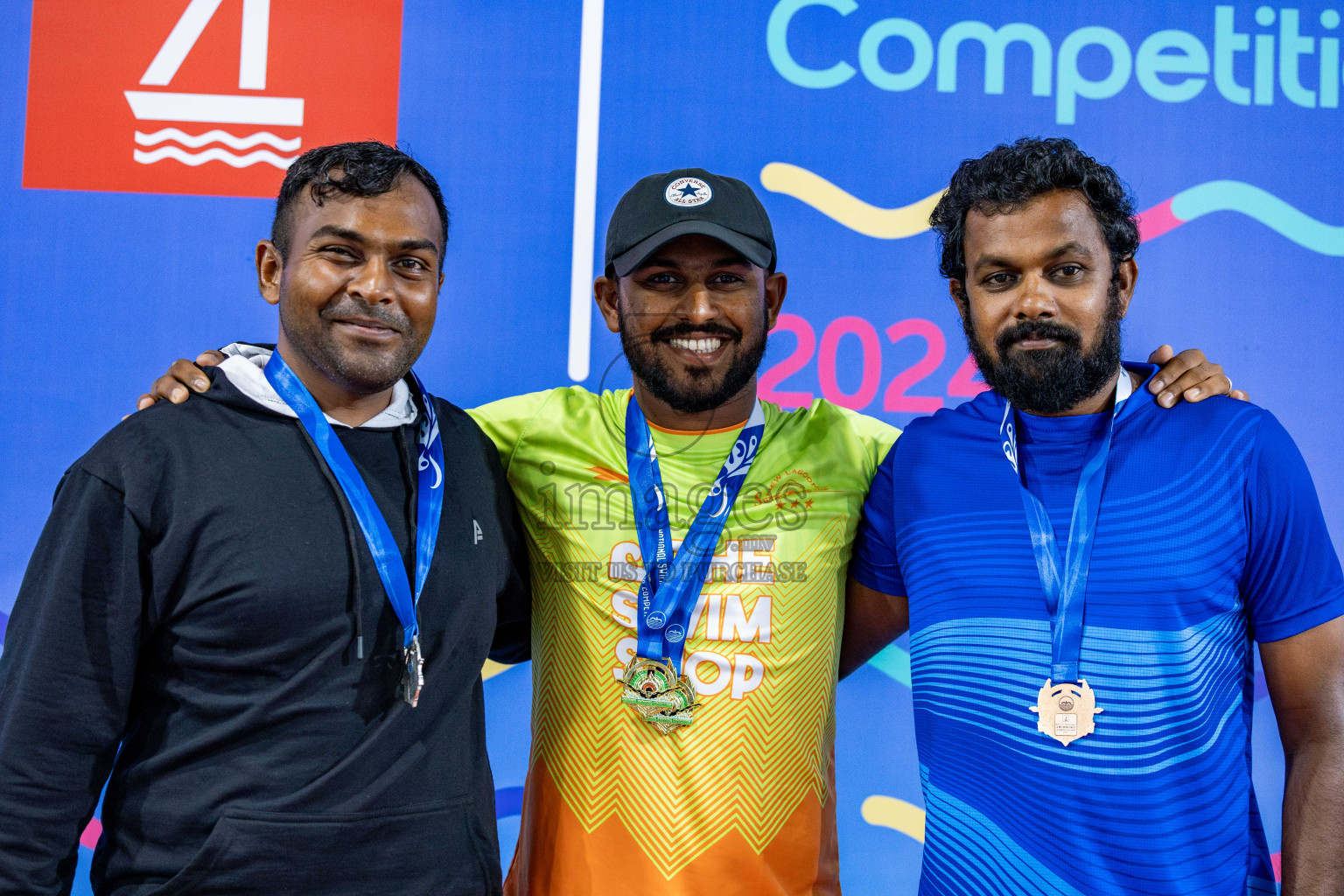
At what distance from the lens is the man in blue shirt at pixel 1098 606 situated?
147 centimetres

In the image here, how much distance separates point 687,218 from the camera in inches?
75.5

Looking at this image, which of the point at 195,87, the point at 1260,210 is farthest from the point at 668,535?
the point at 1260,210

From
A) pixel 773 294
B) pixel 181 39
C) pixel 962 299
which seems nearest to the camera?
pixel 962 299

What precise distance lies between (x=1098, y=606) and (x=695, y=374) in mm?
842

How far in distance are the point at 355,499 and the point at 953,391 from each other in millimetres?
2049

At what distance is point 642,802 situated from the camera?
5.61ft

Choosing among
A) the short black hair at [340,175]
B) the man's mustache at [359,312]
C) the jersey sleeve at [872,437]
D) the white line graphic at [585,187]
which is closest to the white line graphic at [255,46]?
the white line graphic at [585,187]

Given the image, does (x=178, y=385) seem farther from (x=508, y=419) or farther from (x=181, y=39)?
(x=181, y=39)

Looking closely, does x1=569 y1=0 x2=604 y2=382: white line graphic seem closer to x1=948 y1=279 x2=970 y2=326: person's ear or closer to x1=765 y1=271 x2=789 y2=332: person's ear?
x1=765 y1=271 x2=789 y2=332: person's ear

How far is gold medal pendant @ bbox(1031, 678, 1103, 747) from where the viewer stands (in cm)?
150

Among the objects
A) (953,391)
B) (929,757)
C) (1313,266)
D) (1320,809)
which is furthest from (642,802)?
(1313,266)

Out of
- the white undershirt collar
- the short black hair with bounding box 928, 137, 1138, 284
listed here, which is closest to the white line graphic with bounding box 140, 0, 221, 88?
the white undershirt collar

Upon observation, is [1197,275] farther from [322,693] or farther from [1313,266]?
[322,693]

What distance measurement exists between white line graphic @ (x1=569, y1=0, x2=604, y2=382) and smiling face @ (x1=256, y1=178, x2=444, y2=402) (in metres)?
1.28
